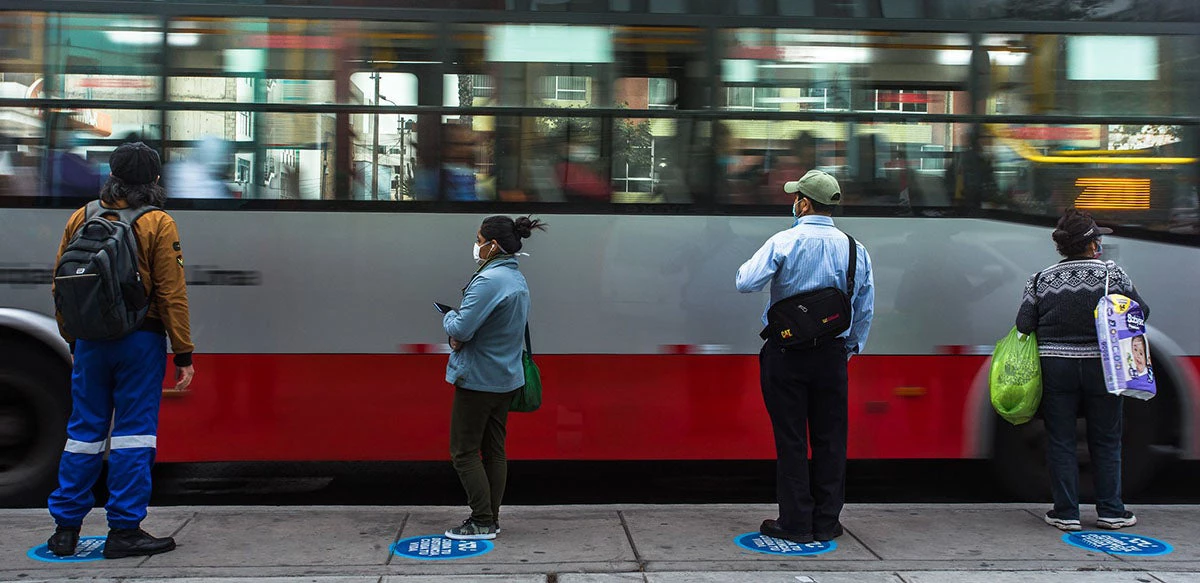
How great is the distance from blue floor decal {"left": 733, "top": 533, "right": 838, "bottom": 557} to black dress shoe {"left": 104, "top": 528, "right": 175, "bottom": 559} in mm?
2806

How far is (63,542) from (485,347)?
2132 mm

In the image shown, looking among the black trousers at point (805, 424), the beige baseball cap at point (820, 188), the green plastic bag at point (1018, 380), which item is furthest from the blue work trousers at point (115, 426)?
the green plastic bag at point (1018, 380)

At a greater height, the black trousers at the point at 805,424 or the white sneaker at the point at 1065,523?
the black trousers at the point at 805,424

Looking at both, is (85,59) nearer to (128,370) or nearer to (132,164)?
(132,164)

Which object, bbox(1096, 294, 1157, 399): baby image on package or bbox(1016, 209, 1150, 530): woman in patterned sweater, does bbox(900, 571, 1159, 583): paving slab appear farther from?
bbox(1096, 294, 1157, 399): baby image on package

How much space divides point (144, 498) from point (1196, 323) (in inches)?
234

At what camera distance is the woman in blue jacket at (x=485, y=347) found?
5160 mm

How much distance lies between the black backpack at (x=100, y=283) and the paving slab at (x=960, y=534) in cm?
368

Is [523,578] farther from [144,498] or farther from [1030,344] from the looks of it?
[1030,344]

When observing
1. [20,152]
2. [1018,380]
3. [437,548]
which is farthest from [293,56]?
[1018,380]

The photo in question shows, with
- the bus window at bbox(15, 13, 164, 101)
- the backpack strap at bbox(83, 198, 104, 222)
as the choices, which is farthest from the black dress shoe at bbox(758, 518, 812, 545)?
the bus window at bbox(15, 13, 164, 101)

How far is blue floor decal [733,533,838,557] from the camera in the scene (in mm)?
5254

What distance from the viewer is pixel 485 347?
525 centimetres

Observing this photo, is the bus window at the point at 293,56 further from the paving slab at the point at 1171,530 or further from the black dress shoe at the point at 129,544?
the paving slab at the point at 1171,530
